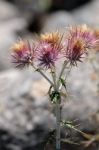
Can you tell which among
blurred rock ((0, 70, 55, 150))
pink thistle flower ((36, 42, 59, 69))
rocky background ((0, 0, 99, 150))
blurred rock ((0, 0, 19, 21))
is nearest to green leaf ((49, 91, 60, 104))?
pink thistle flower ((36, 42, 59, 69))

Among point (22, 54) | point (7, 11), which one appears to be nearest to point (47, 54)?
point (22, 54)

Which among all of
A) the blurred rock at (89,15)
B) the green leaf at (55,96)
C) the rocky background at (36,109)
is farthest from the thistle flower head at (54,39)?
the blurred rock at (89,15)

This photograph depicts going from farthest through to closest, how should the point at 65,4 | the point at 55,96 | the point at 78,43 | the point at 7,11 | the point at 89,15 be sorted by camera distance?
the point at 65,4
the point at 7,11
the point at 89,15
the point at 55,96
the point at 78,43

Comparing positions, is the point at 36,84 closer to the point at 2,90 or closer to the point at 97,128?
the point at 2,90

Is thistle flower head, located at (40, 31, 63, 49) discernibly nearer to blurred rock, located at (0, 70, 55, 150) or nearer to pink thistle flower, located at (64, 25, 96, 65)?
pink thistle flower, located at (64, 25, 96, 65)

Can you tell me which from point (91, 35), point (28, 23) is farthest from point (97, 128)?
point (28, 23)

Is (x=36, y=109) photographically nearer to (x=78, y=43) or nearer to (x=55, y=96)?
(x=55, y=96)
